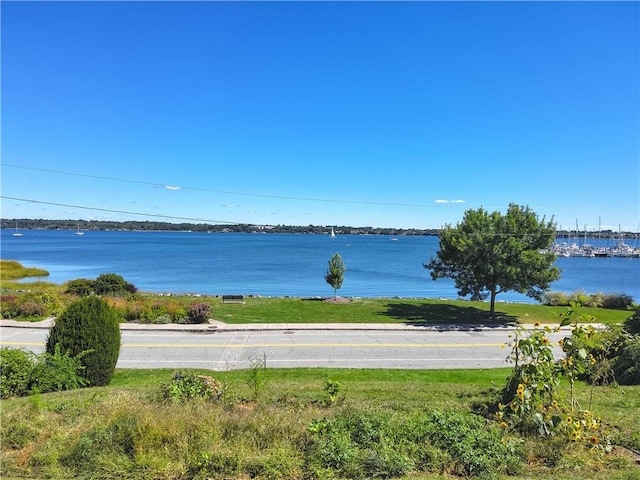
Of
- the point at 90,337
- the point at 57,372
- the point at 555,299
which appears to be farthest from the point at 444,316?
the point at 57,372

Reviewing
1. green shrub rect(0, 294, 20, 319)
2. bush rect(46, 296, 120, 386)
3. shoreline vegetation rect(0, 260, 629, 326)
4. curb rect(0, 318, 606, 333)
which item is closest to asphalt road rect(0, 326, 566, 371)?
curb rect(0, 318, 606, 333)

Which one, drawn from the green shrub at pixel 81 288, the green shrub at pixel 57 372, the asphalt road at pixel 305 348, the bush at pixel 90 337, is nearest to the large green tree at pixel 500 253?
the asphalt road at pixel 305 348

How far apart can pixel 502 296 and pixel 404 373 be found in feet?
137

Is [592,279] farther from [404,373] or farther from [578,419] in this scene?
[578,419]

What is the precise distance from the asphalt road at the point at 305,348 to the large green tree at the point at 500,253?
13.8 feet

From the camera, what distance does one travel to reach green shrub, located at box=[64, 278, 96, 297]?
2860 cm

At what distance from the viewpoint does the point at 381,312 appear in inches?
1067

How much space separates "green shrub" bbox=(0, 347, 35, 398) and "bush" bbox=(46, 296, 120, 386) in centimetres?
125

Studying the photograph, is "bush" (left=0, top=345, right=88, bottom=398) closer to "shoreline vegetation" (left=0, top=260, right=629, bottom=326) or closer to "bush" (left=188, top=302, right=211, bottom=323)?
"bush" (left=188, top=302, right=211, bottom=323)

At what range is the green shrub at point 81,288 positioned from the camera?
2860 cm

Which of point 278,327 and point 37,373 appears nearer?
point 37,373

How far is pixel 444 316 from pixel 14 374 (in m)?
22.7

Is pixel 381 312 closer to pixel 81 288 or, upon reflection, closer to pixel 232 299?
pixel 232 299

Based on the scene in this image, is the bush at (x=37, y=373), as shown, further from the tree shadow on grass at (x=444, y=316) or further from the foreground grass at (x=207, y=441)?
the tree shadow on grass at (x=444, y=316)
